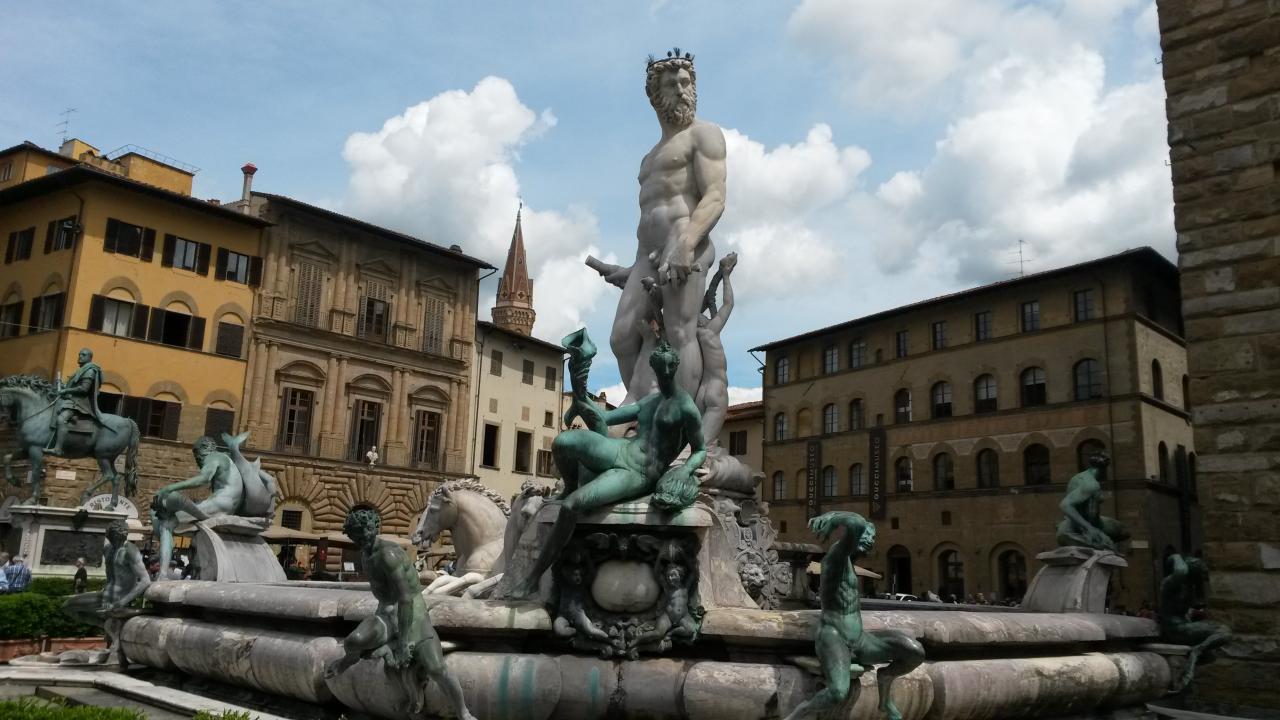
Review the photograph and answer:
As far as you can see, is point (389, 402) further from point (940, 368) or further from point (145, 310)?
point (940, 368)

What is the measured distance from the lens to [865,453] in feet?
155

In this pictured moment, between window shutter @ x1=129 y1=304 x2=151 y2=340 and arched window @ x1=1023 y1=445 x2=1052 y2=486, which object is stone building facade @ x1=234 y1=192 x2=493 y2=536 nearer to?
window shutter @ x1=129 y1=304 x2=151 y2=340

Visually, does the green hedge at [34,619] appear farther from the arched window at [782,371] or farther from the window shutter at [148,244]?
the arched window at [782,371]

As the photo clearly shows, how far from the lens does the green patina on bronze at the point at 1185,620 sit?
742 cm

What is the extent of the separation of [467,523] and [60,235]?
33.5 m

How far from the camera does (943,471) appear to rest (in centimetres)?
4416

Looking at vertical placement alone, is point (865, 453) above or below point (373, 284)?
below

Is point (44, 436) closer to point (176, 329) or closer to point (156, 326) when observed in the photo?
point (156, 326)

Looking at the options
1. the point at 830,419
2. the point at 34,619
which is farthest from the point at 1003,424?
the point at 34,619

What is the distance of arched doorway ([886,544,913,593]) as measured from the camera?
43.7m

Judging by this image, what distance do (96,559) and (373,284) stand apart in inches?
1018

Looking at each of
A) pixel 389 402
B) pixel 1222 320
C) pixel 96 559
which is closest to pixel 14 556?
pixel 96 559

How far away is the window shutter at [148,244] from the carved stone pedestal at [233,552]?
30.7m

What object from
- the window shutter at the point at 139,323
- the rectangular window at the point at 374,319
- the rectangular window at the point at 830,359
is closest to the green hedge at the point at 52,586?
the window shutter at the point at 139,323
